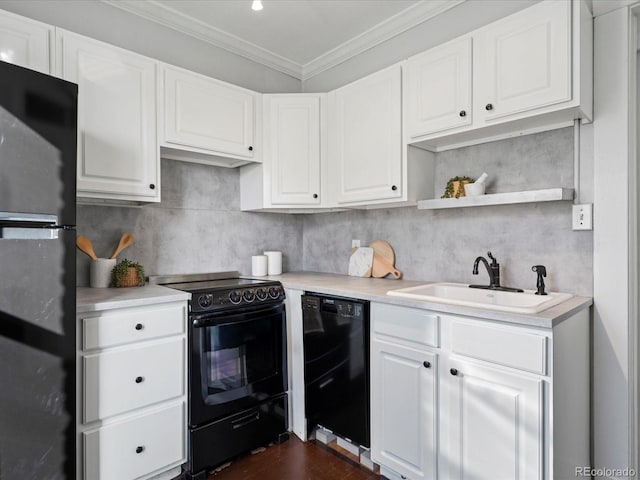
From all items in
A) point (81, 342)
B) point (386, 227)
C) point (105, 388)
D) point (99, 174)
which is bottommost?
point (105, 388)

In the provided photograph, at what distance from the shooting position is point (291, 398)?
96.1 inches

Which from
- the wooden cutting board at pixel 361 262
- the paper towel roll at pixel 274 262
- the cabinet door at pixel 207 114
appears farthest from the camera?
the paper towel roll at pixel 274 262

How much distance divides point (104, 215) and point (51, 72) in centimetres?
82

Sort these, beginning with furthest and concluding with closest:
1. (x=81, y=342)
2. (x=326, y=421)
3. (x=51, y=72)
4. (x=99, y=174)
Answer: (x=326, y=421)
(x=99, y=174)
(x=51, y=72)
(x=81, y=342)

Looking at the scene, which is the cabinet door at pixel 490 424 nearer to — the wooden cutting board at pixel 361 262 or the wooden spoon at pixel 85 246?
the wooden cutting board at pixel 361 262

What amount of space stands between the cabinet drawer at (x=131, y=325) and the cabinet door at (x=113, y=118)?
0.68 meters

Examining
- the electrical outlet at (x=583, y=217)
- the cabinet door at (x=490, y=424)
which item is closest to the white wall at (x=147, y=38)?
the electrical outlet at (x=583, y=217)

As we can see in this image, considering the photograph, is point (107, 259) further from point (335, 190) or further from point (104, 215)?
point (335, 190)

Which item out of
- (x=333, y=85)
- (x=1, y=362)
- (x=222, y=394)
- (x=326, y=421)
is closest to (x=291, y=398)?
(x=326, y=421)

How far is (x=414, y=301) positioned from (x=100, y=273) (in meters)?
1.79

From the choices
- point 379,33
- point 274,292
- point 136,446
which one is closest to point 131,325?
point 136,446

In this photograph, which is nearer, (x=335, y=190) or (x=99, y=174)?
(x=99, y=174)

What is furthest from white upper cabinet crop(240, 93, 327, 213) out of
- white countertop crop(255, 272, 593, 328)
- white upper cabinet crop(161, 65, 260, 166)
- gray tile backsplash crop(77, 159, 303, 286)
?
white countertop crop(255, 272, 593, 328)

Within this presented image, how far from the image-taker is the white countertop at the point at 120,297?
5.65ft
